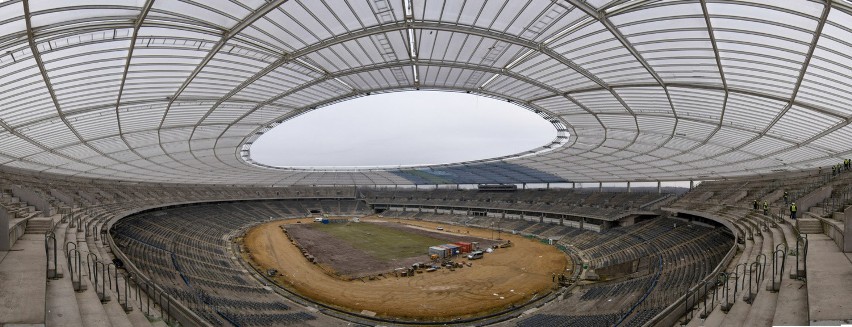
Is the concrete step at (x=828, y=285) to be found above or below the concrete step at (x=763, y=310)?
above

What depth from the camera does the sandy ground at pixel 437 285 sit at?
98.6ft

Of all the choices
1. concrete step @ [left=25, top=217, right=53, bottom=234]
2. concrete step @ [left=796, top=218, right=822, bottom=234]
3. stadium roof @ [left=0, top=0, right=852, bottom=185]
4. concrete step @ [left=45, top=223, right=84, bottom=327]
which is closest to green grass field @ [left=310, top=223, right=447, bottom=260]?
stadium roof @ [left=0, top=0, right=852, bottom=185]

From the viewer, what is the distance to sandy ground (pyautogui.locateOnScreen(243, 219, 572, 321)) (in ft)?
98.6

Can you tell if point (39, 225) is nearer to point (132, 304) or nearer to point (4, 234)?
point (4, 234)

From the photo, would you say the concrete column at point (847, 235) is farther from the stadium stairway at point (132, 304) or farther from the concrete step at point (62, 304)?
the stadium stairway at point (132, 304)

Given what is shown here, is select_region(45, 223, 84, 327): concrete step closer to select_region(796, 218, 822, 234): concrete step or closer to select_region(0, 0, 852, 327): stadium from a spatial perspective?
select_region(0, 0, 852, 327): stadium

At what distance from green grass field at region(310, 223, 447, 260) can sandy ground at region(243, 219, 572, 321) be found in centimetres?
874

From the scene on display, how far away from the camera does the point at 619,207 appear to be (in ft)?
197

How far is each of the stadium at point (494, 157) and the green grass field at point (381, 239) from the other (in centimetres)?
82

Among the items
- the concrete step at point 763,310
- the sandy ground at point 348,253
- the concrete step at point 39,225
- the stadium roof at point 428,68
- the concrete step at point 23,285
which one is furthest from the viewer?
the sandy ground at point 348,253

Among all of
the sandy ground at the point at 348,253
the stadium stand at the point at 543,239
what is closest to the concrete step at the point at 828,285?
the stadium stand at the point at 543,239

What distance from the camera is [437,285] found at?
3616cm

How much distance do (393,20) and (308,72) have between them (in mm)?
8439

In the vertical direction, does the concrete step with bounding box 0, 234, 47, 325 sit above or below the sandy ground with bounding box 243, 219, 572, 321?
above
